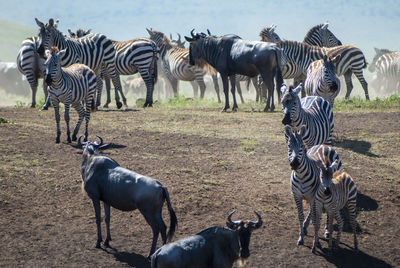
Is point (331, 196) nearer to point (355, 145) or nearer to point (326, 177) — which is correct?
point (326, 177)

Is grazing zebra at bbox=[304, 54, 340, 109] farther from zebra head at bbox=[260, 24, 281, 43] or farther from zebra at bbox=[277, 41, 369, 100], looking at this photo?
zebra head at bbox=[260, 24, 281, 43]

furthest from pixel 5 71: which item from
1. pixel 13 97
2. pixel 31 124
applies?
pixel 31 124

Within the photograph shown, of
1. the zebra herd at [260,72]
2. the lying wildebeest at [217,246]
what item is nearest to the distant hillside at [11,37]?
the zebra herd at [260,72]

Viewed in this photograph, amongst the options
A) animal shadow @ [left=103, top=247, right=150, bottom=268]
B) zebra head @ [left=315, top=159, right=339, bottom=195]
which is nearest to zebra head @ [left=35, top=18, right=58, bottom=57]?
animal shadow @ [left=103, top=247, right=150, bottom=268]

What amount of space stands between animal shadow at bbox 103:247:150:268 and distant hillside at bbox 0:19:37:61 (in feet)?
295

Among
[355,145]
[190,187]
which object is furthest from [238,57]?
[190,187]

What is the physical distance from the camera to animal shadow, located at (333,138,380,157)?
13.0 m

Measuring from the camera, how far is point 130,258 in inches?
295

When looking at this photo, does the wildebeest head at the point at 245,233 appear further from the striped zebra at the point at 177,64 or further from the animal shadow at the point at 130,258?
the striped zebra at the point at 177,64

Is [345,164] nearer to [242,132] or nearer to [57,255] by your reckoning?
[242,132]

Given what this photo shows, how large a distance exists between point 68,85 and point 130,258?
6165 mm

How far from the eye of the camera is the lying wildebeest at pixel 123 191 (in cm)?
728

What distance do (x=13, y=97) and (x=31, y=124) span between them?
25485 mm

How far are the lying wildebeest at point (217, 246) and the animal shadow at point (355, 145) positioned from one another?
272 inches
